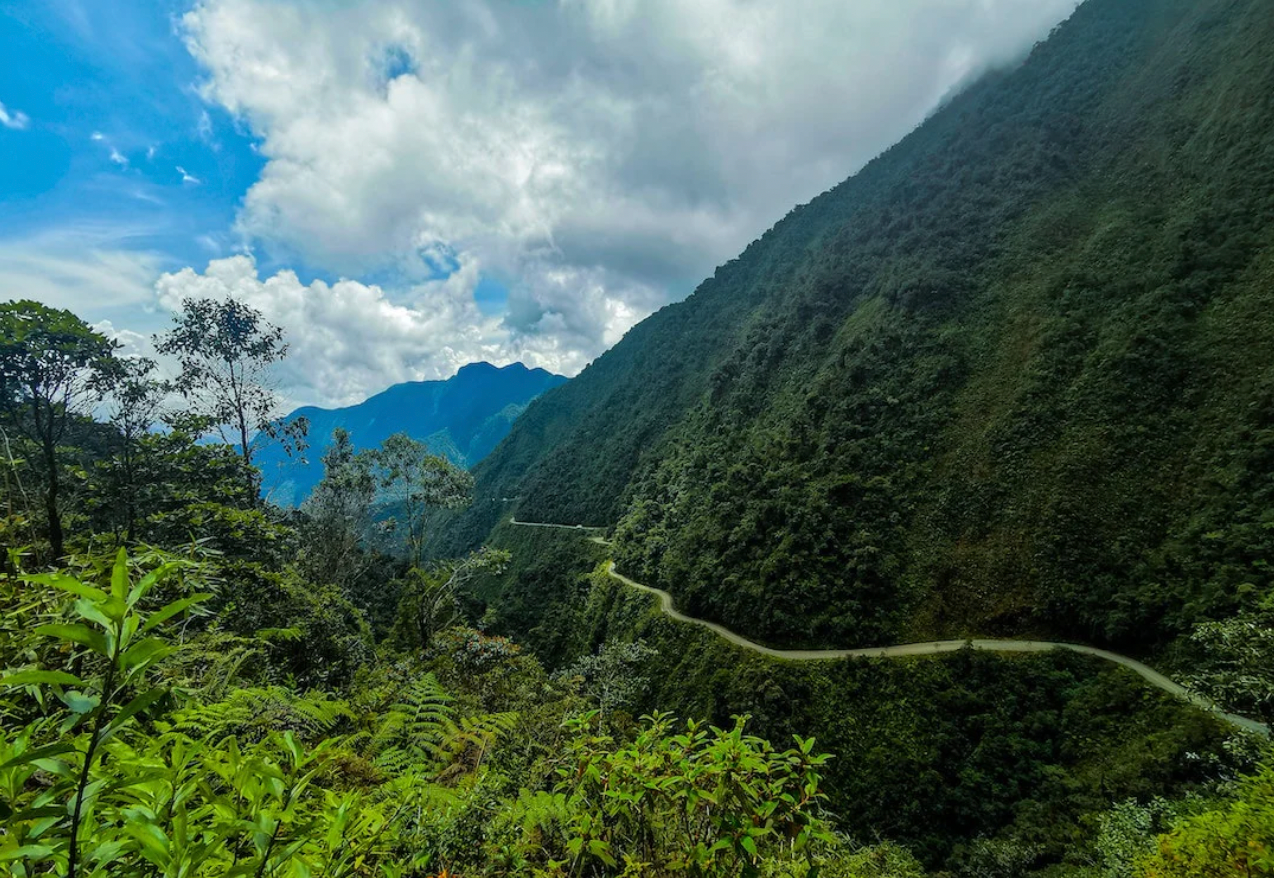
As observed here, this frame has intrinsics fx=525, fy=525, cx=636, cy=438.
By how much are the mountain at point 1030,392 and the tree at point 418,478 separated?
76.0ft

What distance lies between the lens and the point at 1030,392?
120 feet

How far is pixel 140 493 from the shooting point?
10.5m

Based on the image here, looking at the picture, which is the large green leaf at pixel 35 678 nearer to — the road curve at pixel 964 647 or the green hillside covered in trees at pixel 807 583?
the green hillside covered in trees at pixel 807 583

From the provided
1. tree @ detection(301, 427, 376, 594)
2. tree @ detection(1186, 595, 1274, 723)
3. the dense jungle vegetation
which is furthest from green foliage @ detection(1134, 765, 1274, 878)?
tree @ detection(301, 427, 376, 594)

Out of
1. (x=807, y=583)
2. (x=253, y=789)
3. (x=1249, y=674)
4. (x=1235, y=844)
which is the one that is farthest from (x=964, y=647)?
(x=253, y=789)

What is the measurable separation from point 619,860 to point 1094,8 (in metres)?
109

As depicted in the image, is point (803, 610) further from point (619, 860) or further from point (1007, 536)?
point (619, 860)

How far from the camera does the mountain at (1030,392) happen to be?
28.6 m

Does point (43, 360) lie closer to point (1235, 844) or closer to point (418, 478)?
point (1235, 844)

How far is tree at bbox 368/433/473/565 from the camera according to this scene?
27.2m

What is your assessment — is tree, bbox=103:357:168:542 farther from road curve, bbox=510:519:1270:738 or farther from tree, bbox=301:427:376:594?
road curve, bbox=510:519:1270:738

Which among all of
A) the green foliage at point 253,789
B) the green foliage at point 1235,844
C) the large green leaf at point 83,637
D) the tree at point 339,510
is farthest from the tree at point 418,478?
the large green leaf at point 83,637

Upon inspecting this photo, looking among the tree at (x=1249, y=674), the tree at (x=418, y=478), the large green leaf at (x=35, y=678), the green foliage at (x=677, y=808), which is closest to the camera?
the large green leaf at (x=35, y=678)

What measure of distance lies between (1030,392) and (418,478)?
40.1 metres
